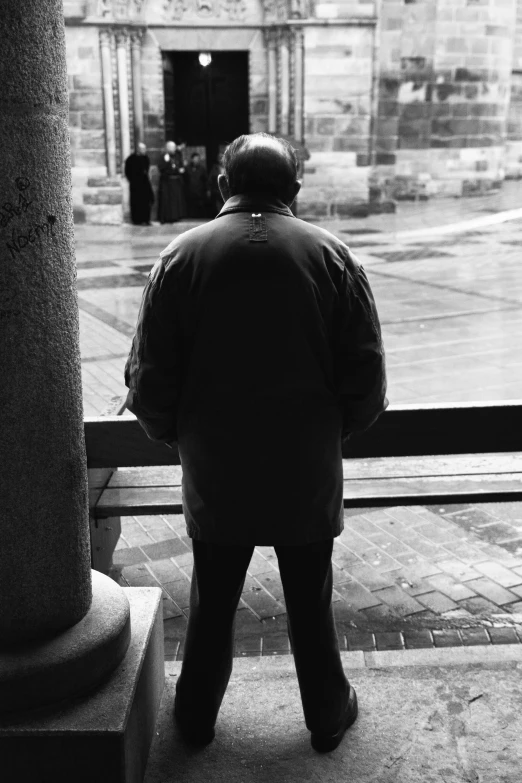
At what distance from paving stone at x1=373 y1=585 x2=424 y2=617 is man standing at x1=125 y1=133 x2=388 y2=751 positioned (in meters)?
1.46

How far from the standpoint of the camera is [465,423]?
360 centimetres

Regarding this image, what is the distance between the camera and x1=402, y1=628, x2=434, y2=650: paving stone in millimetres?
3549

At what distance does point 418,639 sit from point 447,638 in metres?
0.12

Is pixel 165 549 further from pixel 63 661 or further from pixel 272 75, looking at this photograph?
pixel 272 75

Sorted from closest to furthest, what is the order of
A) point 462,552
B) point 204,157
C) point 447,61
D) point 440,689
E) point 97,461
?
point 440,689 < point 97,461 < point 462,552 < point 204,157 < point 447,61

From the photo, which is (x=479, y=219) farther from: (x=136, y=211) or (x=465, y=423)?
(x=465, y=423)

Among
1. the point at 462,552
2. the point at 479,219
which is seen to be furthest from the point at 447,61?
the point at 462,552

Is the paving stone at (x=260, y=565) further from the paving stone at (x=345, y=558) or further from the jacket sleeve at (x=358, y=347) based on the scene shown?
the jacket sleeve at (x=358, y=347)

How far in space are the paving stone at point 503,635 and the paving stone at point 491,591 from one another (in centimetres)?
24

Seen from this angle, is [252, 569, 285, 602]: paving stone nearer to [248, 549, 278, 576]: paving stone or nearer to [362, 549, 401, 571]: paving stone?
[248, 549, 278, 576]: paving stone

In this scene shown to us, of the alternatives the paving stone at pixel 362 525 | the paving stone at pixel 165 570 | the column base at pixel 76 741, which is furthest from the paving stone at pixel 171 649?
the paving stone at pixel 362 525

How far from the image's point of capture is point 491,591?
401 cm

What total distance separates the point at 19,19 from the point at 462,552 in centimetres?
320

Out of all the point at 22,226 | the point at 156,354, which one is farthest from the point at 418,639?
the point at 22,226
